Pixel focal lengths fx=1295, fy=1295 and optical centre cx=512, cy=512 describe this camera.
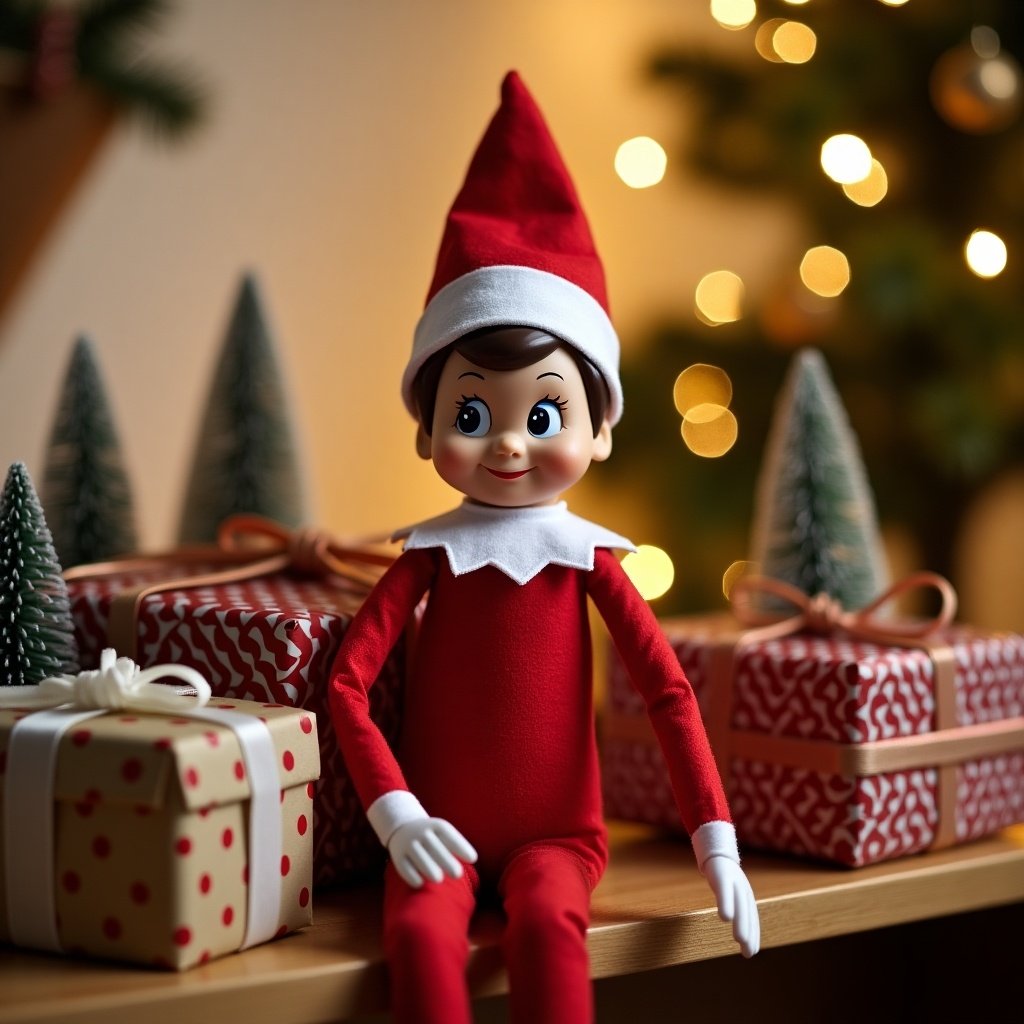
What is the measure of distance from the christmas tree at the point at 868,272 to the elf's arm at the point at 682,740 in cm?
89

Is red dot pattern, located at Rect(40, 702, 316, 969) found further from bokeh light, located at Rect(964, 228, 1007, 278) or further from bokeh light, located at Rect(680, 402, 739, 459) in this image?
bokeh light, located at Rect(964, 228, 1007, 278)

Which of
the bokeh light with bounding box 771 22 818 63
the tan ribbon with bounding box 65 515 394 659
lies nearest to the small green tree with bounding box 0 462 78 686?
the tan ribbon with bounding box 65 515 394 659

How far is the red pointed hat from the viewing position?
102cm

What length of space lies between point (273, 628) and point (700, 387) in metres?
1.13

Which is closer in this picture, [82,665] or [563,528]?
[563,528]

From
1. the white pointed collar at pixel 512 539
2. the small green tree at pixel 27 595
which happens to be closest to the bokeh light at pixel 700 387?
the white pointed collar at pixel 512 539

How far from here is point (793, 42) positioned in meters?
1.95

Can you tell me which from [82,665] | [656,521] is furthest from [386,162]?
[82,665]

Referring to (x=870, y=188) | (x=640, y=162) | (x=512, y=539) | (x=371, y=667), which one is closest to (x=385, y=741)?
(x=371, y=667)

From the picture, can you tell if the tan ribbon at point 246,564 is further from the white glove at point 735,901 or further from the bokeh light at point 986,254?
the bokeh light at point 986,254

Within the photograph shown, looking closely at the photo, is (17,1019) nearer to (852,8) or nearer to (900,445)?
(900,445)

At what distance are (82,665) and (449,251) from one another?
50 centimetres

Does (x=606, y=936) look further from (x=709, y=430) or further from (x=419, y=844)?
(x=709, y=430)

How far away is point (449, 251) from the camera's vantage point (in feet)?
3.51
